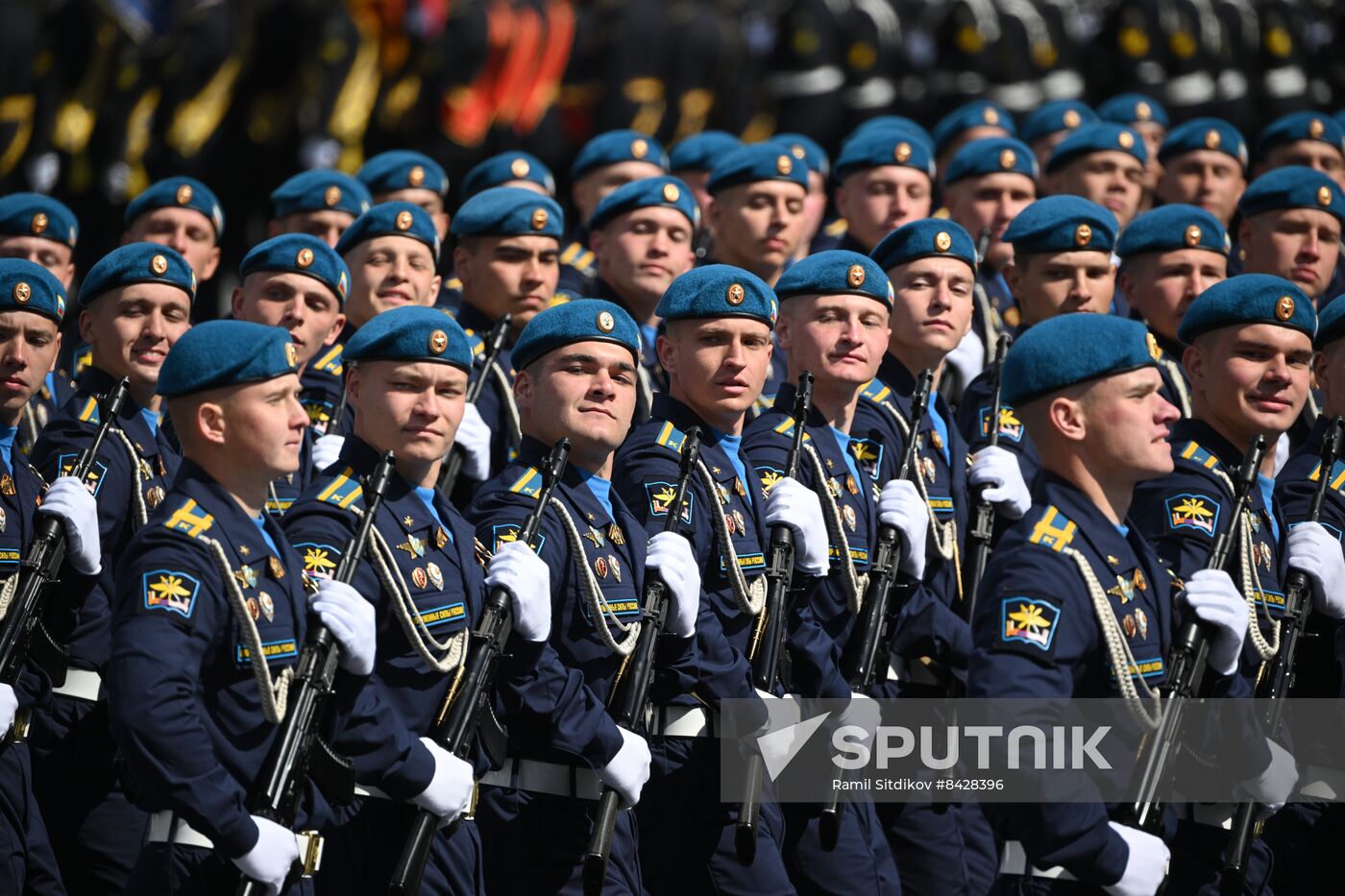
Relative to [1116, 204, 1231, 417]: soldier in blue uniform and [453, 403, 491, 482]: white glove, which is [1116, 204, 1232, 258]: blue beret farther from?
[453, 403, 491, 482]: white glove

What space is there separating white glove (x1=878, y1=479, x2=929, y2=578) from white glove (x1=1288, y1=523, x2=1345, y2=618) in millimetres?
1388

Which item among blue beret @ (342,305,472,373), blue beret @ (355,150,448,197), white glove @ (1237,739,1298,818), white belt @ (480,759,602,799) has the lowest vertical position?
white belt @ (480,759,602,799)

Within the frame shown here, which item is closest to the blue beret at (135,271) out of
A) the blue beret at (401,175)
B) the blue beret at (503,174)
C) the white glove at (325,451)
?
the white glove at (325,451)

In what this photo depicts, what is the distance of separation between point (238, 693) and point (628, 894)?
64.1 inches

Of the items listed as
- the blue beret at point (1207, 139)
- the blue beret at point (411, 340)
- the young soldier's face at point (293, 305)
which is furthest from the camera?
the blue beret at point (1207, 139)

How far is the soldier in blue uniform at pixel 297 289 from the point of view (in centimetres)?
920

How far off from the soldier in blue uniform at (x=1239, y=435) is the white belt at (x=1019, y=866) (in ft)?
4.54

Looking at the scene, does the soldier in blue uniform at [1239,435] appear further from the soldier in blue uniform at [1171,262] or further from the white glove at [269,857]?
the white glove at [269,857]

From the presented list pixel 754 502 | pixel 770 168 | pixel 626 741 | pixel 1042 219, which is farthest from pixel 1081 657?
pixel 770 168

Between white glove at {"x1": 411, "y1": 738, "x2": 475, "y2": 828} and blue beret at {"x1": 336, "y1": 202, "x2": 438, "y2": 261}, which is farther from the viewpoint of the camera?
blue beret at {"x1": 336, "y1": 202, "x2": 438, "y2": 261}

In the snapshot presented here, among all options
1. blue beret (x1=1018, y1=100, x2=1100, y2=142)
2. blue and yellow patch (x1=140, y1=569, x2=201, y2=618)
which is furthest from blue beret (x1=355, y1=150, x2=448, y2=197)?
blue and yellow patch (x1=140, y1=569, x2=201, y2=618)

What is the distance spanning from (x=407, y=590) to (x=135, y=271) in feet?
8.73

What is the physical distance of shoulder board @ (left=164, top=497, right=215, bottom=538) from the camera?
19.5ft

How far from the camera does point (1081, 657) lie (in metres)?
6.04
